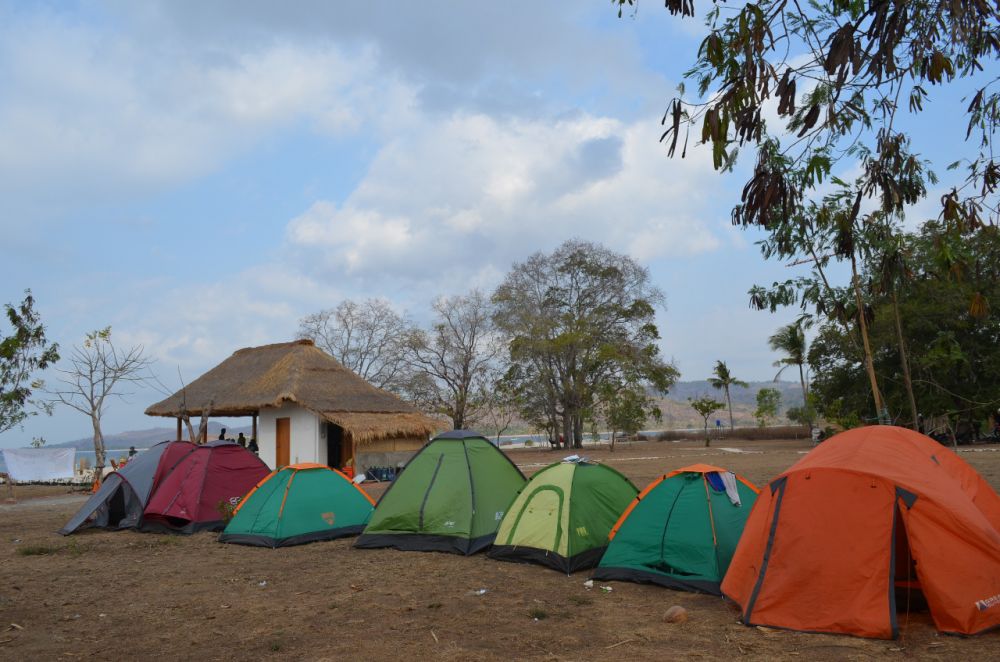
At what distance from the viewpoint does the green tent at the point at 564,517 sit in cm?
793

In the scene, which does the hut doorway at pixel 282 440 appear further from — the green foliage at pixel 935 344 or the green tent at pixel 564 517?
the green foliage at pixel 935 344

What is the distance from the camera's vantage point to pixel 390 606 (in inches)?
259

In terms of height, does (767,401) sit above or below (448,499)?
above

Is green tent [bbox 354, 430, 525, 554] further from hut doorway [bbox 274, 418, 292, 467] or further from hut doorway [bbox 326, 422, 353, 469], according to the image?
hut doorway [bbox 326, 422, 353, 469]

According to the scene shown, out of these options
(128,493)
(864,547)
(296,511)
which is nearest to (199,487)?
(128,493)

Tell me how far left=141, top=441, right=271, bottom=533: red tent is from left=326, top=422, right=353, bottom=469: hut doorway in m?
12.2

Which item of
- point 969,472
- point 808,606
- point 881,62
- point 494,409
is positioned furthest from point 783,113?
point 494,409

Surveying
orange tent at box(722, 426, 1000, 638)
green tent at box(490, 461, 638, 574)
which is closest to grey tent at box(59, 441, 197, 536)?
green tent at box(490, 461, 638, 574)

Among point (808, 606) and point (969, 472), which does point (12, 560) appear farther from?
point (969, 472)

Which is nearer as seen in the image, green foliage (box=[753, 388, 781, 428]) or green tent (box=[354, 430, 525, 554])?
green tent (box=[354, 430, 525, 554])

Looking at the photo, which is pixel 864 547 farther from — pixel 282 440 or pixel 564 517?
pixel 282 440

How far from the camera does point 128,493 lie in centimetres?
1194

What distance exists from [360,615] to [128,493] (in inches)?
298

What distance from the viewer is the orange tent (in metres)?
5.22
